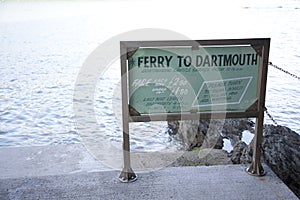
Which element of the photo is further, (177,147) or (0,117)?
(0,117)

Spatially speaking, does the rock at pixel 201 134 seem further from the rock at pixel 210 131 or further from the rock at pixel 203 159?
the rock at pixel 203 159

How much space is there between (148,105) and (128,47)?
594 mm

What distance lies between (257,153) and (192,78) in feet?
3.32

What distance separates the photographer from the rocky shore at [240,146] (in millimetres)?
3768

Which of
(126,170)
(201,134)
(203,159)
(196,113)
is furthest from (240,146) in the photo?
(201,134)

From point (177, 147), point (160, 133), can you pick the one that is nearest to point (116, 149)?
point (177, 147)

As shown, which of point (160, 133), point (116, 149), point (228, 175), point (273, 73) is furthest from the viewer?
point (273, 73)

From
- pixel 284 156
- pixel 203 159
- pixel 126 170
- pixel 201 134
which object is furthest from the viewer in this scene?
pixel 201 134

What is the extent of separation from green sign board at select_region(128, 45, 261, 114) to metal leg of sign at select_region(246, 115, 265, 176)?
0.74ft

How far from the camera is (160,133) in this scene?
805 centimetres

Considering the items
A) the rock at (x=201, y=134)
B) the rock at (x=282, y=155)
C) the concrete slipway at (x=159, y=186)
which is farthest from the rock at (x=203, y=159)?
the rock at (x=201, y=134)

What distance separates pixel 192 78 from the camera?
3393 mm

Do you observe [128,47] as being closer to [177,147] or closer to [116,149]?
[116,149]

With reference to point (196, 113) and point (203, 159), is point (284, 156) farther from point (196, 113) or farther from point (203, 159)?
point (203, 159)
